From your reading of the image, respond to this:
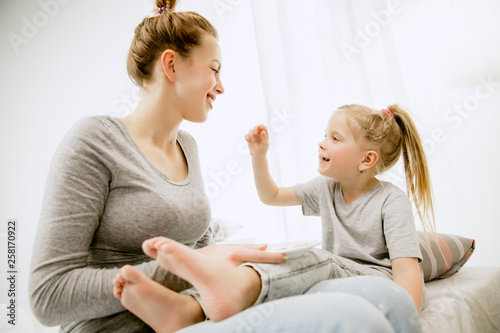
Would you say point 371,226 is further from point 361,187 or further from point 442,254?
point 442,254

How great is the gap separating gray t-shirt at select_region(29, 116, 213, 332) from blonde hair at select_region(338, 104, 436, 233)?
667mm

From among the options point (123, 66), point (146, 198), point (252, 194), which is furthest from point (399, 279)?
point (123, 66)

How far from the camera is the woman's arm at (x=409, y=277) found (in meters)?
0.91

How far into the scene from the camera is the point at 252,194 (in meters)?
2.31

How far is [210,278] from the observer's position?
2.12 ft

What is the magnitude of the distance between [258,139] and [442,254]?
0.77m

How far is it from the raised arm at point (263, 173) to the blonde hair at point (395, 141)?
32cm

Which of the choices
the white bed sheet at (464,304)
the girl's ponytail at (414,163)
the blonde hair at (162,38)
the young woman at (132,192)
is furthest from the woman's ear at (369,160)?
the blonde hair at (162,38)

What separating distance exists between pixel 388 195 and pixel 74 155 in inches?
36.3

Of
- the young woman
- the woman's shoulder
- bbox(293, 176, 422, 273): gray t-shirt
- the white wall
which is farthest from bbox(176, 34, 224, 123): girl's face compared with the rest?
the white wall

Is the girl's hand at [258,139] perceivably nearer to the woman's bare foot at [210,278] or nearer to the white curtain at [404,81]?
the woman's bare foot at [210,278]

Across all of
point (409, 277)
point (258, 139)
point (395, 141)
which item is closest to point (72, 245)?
point (258, 139)

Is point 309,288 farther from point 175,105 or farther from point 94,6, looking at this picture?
point 94,6

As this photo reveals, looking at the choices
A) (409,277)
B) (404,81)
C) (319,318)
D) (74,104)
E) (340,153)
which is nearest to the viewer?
(319,318)
